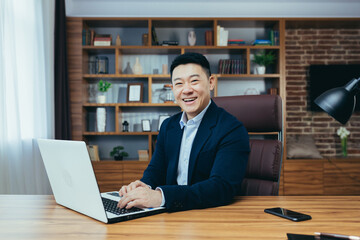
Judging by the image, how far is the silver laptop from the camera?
0.81m

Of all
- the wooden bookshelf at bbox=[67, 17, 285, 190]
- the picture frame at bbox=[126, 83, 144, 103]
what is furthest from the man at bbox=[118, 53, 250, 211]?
the picture frame at bbox=[126, 83, 144, 103]

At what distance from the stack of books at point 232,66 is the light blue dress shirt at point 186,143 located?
251 cm

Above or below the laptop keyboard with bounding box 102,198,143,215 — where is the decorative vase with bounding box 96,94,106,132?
above

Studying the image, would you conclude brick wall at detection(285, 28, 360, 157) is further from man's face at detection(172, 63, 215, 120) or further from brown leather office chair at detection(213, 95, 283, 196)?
man's face at detection(172, 63, 215, 120)

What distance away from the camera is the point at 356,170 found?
11.7 ft

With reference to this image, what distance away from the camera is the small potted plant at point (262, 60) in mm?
3766

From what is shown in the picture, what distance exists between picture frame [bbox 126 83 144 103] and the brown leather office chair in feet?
7.79

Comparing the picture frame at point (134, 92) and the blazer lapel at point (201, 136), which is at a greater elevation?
the picture frame at point (134, 92)

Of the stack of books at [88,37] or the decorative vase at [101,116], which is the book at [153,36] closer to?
the stack of books at [88,37]

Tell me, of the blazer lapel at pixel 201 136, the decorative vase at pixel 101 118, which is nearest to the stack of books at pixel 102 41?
the decorative vase at pixel 101 118

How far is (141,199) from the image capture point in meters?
0.96

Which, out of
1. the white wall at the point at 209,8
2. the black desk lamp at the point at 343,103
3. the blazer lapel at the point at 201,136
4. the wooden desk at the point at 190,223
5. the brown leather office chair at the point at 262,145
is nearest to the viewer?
the wooden desk at the point at 190,223

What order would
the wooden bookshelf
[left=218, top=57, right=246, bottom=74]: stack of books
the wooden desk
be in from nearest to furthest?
the wooden desk, the wooden bookshelf, [left=218, top=57, right=246, bottom=74]: stack of books

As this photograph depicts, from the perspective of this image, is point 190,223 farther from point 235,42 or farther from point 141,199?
point 235,42
